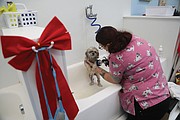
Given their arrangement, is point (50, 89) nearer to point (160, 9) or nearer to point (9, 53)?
point (9, 53)

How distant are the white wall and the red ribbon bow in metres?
0.84

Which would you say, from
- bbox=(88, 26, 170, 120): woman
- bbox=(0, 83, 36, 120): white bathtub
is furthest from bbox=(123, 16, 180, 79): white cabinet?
bbox=(0, 83, 36, 120): white bathtub

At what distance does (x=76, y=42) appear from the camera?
1.78m

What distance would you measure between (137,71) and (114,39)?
324 mm

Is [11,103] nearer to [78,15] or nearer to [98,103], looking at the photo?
[98,103]

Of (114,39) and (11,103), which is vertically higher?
(114,39)

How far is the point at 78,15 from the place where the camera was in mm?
1671

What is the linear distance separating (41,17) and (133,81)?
1109 mm

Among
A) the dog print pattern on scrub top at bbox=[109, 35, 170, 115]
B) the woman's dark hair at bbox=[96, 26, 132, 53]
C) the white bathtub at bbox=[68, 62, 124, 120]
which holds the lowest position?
the white bathtub at bbox=[68, 62, 124, 120]

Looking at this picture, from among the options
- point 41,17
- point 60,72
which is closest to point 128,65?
point 60,72

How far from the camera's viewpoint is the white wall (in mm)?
1401

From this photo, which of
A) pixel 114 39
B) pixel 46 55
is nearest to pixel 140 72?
pixel 114 39

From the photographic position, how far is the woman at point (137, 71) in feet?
3.51

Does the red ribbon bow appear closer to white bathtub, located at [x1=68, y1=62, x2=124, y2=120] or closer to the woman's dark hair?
white bathtub, located at [x1=68, y1=62, x2=124, y2=120]
